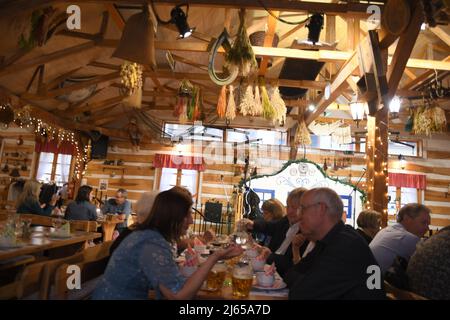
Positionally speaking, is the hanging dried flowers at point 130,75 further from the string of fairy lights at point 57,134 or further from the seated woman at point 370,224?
the seated woman at point 370,224

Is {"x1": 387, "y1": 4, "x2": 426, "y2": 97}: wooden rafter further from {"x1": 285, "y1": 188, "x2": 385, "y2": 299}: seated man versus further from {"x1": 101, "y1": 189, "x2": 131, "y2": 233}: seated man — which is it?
{"x1": 101, "y1": 189, "x2": 131, "y2": 233}: seated man

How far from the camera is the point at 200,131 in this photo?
10.5 m

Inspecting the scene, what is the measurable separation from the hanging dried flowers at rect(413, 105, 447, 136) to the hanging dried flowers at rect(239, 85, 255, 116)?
3.46m

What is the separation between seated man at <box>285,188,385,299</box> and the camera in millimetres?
1675

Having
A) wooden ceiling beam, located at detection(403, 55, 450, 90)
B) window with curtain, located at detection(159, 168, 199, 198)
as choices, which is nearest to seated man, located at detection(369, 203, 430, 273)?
wooden ceiling beam, located at detection(403, 55, 450, 90)

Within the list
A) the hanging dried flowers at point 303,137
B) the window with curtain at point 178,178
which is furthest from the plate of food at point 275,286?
the window with curtain at point 178,178

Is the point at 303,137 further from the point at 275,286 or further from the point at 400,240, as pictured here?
the point at 275,286

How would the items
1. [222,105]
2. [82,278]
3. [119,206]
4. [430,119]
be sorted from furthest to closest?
[119,206]
[430,119]
[222,105]
[82,278]

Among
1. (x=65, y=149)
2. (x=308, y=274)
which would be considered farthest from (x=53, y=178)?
(x=308, y=274)

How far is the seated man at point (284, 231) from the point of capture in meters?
2.81

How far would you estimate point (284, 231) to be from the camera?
380 cm

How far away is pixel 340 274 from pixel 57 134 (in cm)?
928

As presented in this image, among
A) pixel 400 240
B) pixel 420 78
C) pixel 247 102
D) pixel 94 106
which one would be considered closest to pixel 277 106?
pixel 247 102

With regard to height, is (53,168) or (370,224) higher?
(53,168)
